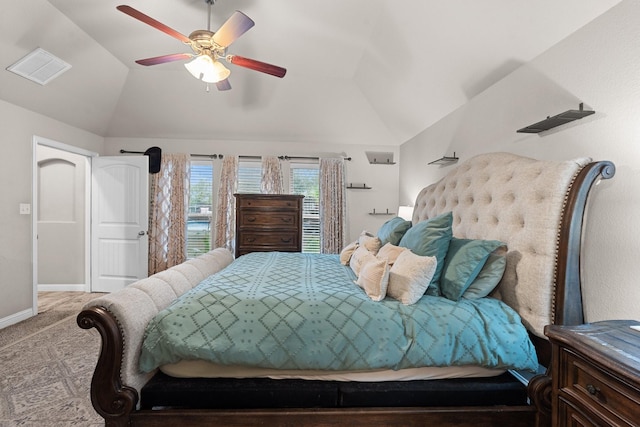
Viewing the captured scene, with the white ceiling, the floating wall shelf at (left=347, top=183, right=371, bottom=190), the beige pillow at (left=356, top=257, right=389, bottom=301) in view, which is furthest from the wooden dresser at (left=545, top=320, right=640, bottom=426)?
the floating wall shelf at (left=347, top=183, right=371, bottom=190)

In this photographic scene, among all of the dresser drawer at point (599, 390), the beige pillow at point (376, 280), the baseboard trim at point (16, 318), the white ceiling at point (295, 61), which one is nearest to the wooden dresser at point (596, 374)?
the dresser drawer at point (599, 390)

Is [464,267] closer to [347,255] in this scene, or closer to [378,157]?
[347,255]

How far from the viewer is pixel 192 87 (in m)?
4.04

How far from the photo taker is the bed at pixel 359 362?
1.33 metres

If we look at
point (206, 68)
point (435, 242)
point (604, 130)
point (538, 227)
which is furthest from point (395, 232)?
point (206, 68)

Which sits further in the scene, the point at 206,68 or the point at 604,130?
the point at 206,68

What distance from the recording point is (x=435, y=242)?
1.79 metres

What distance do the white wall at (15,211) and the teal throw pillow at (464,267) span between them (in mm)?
4156

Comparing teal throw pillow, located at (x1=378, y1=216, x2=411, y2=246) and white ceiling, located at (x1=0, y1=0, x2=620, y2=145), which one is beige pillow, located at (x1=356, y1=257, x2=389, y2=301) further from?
white ceiling, located at (x1=0, y1=0, x2=620, y2=145)

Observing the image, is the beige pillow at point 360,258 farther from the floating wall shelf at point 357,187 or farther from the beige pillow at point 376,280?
the floating wall shelf at point 357,187

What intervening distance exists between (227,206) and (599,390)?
438cm

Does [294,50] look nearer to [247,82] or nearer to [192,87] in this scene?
[247,82]

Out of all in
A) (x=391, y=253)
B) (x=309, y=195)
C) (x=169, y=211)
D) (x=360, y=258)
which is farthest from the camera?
(x=309, y=195)

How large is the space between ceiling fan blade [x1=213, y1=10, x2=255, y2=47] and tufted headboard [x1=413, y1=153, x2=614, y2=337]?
1.95 metres
